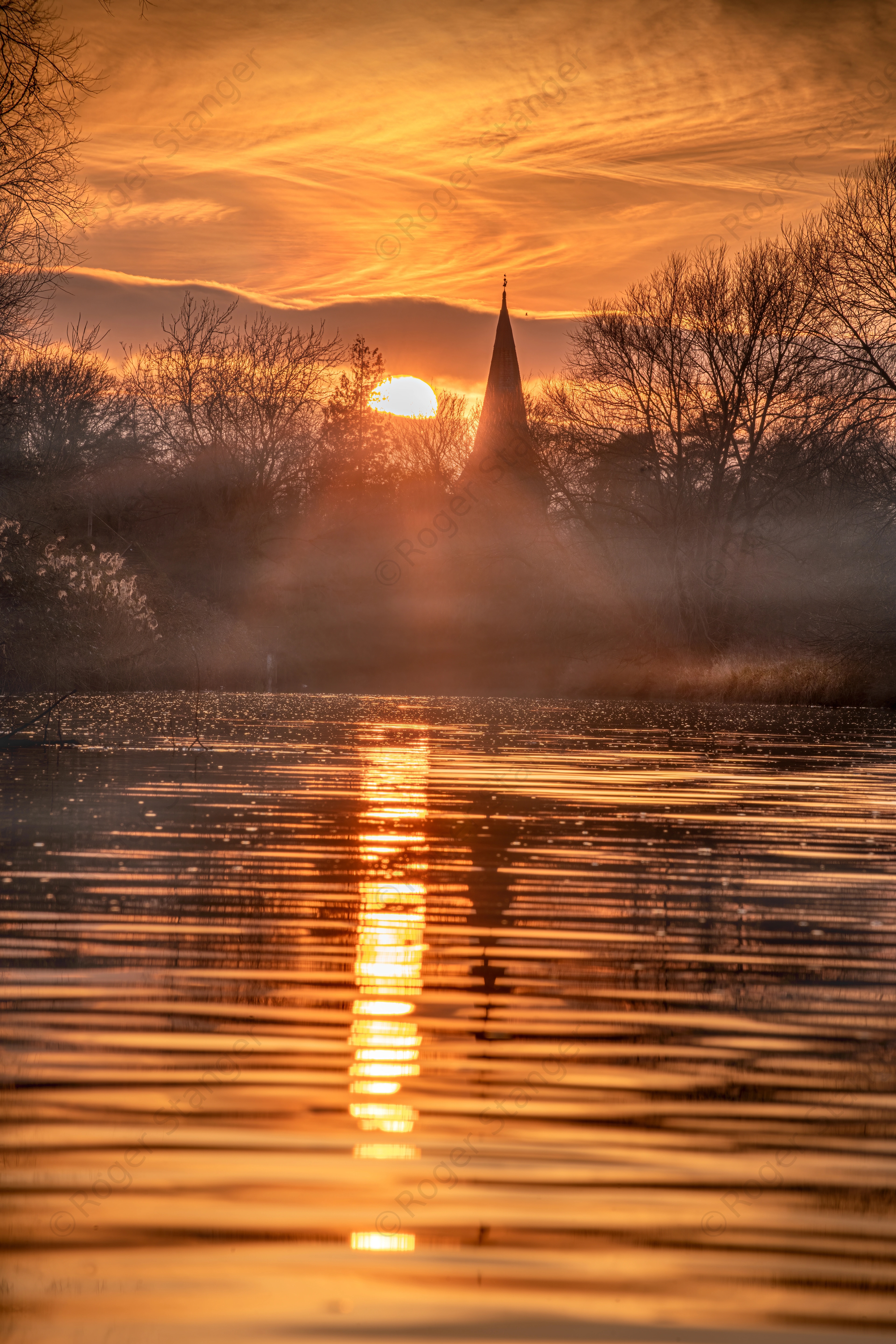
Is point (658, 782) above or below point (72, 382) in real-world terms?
below

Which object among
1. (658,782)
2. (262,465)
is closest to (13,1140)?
(658,782)

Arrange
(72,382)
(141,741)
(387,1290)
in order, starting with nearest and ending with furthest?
(387,1290)
(141,741)
(72,382)

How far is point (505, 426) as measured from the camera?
246 feet

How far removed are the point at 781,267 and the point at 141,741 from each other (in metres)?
34.6

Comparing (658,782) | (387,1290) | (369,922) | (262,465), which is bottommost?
(387,1290)

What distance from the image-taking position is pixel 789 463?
4625cm

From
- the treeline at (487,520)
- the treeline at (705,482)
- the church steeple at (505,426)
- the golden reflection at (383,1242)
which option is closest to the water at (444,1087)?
the golden reflection at (383,1242)

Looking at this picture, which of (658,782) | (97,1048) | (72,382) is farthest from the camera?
(72,382)

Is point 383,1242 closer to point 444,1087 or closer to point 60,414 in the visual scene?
point 444,1087

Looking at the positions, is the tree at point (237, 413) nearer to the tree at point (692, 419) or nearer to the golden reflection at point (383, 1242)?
the tree at point (692, 419)

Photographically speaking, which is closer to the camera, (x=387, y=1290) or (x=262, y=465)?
(x=387, y=1290)

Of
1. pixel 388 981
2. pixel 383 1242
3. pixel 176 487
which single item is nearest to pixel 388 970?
pixel 388 981

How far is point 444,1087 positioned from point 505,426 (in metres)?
70.8

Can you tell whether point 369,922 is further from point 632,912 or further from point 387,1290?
point 387,1290
